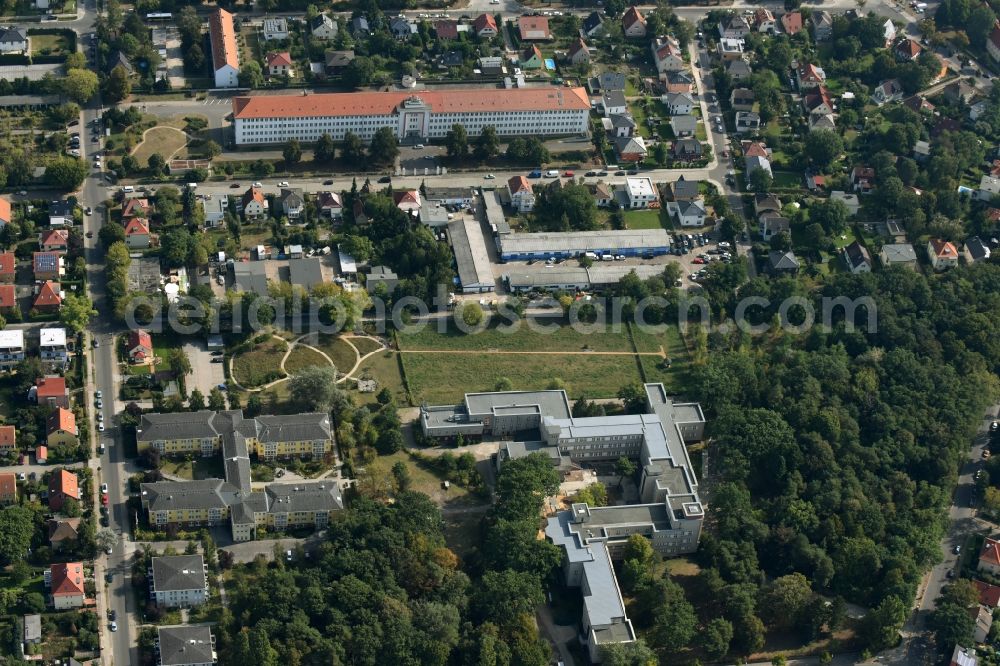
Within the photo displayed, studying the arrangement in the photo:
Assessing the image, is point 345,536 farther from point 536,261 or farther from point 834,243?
point 834,243

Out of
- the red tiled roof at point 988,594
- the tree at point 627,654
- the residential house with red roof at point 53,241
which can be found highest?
the residential house with red roof at point 53,241

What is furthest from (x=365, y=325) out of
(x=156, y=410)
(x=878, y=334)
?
(x=878, y=334)

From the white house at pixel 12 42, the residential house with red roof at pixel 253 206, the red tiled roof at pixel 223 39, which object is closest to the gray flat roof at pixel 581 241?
the residential house with red roof at pixel 253 206

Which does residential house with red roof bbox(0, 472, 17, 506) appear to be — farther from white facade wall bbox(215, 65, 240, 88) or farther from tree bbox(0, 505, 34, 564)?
white facade wall bbox(215, 65, 240, 88)

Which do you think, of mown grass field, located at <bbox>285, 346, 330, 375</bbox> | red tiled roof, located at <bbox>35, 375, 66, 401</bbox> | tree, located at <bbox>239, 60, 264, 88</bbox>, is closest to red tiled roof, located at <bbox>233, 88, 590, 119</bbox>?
tree, located at <bbox>239, 60, 264, 88</bbox>

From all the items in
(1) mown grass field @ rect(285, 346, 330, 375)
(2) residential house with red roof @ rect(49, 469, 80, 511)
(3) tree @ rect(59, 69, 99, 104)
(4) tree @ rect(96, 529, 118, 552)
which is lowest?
(4) tree @ rect(96, 529, 118, 552)

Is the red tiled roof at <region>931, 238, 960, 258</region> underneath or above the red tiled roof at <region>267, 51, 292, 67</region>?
underneath

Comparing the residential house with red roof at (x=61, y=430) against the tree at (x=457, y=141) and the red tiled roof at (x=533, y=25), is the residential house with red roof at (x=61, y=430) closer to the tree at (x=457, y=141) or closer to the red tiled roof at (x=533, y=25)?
the tree at (x=457, y=141)

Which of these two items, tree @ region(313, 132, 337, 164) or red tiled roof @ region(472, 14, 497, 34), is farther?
red tiled roof @ region(472, 14, 497, 34)
